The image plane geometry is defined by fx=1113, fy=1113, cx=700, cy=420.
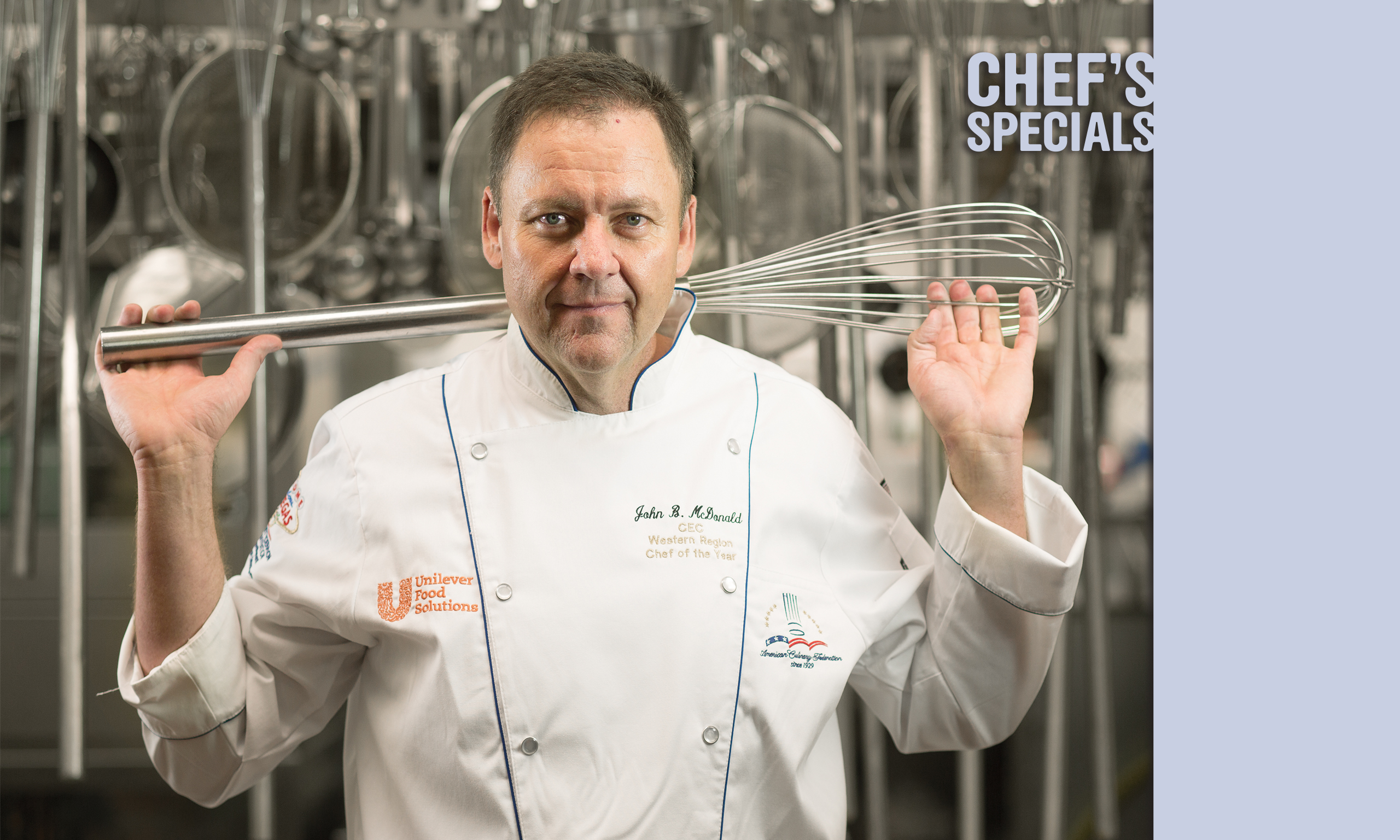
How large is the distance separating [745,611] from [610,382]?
205 mm

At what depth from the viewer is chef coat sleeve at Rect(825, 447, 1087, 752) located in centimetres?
86

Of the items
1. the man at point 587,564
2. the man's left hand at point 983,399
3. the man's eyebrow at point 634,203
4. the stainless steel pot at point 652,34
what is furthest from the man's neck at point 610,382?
the stainless steel pot at point 652,34

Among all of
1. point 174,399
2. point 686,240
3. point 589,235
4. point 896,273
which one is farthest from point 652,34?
point 174,399

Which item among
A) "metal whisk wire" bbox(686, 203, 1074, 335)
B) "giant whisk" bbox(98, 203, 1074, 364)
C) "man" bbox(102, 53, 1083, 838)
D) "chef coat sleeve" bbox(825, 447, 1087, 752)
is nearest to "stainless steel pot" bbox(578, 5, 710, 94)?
"metal whisk wire" bbox(686, 203, 1074, 335)

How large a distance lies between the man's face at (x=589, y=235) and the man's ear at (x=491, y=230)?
34 millimetres

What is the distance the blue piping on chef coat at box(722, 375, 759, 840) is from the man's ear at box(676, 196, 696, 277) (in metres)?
0.04

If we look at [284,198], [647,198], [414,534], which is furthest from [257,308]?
[647,198]

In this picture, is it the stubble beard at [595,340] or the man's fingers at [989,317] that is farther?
the man's fingers at [989,317]

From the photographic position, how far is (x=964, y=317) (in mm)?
914

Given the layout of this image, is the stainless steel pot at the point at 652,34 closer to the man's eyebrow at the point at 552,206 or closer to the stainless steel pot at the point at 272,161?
the stainless steel pot at the point at 272,161

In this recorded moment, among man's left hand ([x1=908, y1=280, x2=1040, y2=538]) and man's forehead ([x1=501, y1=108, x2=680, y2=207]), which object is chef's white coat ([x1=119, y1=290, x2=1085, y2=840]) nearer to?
man's left hand ([x1=908, y1=280, x2=1040, y2=538])

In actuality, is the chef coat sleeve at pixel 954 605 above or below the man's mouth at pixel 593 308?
below

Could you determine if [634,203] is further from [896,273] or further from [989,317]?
[896,273]

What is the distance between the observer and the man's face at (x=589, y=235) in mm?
779
